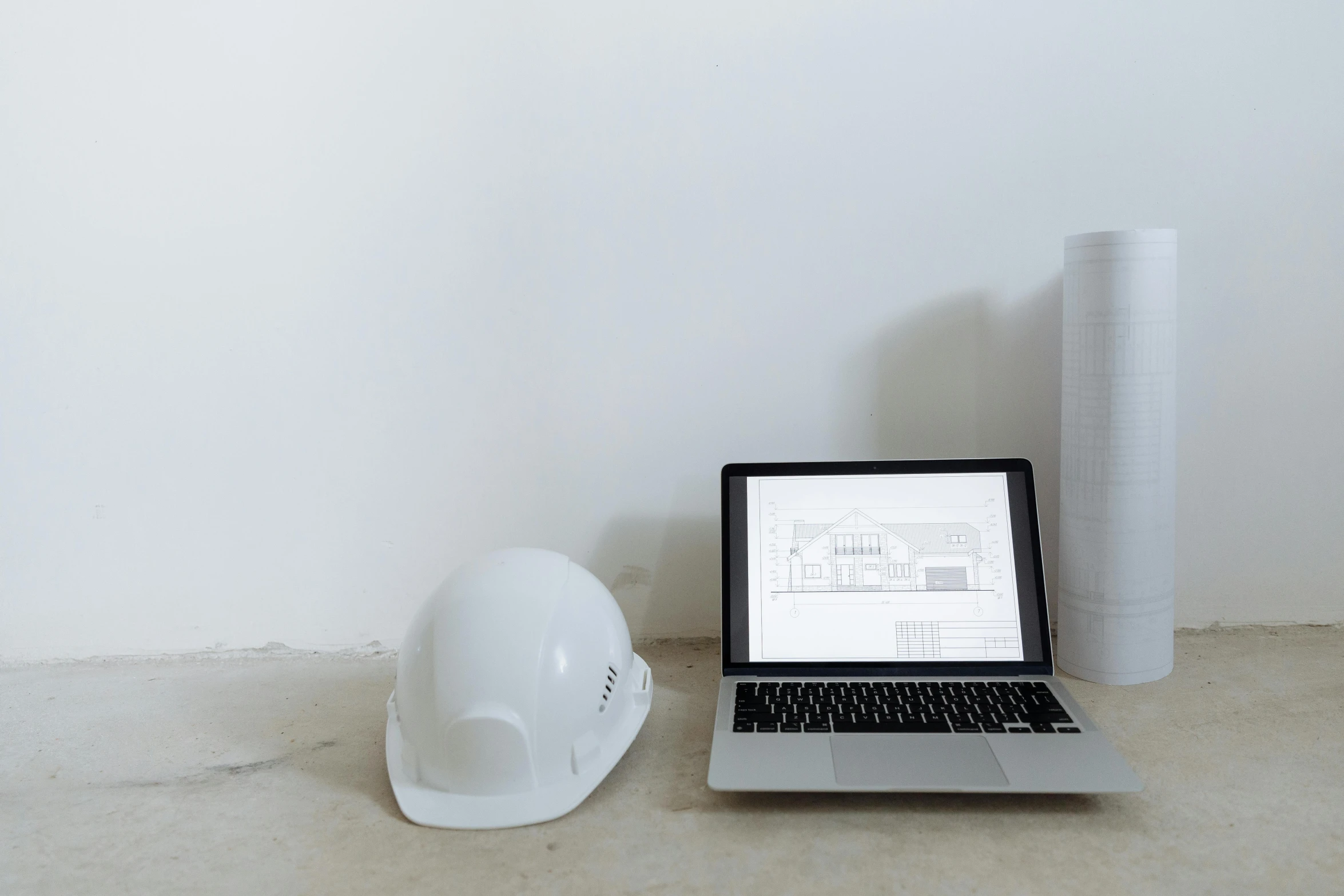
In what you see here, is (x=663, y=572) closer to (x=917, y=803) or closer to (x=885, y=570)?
(x=885, y=570)

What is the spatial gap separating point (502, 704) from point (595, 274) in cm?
54

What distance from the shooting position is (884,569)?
2.99ft

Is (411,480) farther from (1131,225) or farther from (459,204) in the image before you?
(1131,225)

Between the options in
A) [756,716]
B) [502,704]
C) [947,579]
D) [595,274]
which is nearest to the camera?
[502,704]

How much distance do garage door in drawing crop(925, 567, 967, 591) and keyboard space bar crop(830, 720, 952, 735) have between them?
168 millimetres

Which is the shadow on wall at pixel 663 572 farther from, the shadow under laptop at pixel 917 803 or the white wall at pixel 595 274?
the shadow under laptop at pixel 917 803

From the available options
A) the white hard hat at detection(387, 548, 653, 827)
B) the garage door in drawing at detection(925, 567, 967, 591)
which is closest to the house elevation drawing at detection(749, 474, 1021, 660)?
the garage door in drawing at detection(925, 567, 967, 591)

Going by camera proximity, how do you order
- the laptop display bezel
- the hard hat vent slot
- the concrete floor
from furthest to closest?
the laptop display bezel
the hard hat vent slot
the concrete floor

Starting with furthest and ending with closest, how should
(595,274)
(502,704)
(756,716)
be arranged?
(595,274)
(756,716)
(502,704)

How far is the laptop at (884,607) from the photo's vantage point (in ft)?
2.59

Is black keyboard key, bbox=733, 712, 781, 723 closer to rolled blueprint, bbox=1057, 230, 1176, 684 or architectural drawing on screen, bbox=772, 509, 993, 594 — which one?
architectural drawing on screen, bbox=772, 509, 993, 594

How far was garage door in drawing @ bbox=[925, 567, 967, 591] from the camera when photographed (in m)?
0.90

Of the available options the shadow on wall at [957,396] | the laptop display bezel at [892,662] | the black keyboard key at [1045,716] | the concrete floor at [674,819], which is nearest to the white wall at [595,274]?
the shadow on wall at [957,396]

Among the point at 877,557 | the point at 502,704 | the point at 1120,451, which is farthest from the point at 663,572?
the point at 1120,451
